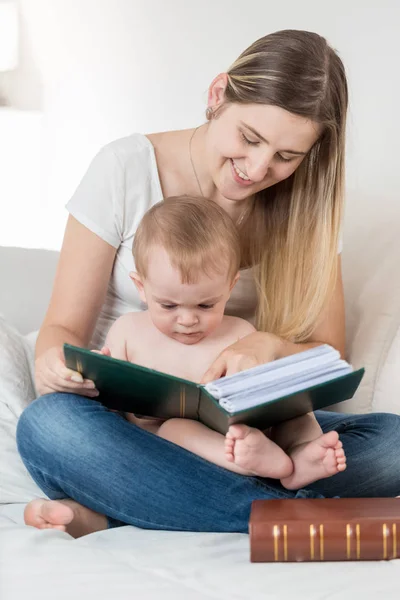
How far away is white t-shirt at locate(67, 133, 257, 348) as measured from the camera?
1775 mm

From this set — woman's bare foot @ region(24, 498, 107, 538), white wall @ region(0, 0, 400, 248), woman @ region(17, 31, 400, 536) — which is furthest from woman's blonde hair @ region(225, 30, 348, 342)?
white wall @ region(0, 0, 400, 248)

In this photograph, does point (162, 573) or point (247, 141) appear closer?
point (162, 573)

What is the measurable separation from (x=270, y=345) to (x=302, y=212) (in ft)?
1.15

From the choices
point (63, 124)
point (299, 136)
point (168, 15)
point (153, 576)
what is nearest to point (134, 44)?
point (168, 15)

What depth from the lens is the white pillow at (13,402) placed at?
5.39 ft

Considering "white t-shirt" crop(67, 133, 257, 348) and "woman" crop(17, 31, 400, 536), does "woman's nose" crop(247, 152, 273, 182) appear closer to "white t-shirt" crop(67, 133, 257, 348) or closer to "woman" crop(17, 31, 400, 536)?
"woman" crop(17, 31, 400, 536)

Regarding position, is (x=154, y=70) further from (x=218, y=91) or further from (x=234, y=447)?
(x=234, y=447)

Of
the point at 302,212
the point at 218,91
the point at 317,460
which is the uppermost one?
the point at 218,91

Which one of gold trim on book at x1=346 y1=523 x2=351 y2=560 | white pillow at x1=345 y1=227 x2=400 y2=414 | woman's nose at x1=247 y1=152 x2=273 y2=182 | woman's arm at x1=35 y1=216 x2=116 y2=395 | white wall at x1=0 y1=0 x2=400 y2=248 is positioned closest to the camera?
gold trim on book at x1=346 y1=523 x2=351 y2=560

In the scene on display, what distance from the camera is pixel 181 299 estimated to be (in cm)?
153

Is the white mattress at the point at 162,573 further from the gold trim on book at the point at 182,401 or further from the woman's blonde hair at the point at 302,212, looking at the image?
the woman's blonde hair at the point at 302,212

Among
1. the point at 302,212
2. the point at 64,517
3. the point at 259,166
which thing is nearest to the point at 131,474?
the point at 64,517

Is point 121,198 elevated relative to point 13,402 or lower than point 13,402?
elevated

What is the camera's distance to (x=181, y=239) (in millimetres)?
1531
